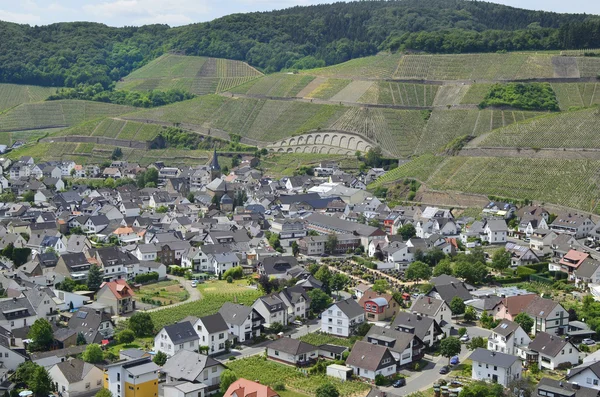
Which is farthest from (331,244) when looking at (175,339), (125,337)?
(175,339)

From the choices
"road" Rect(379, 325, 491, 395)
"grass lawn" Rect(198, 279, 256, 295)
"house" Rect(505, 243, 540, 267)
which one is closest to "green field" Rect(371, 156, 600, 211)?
"house" Rect(505, 243, 540, 267)

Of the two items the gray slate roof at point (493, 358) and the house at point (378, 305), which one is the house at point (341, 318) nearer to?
the house at point (378, 305)

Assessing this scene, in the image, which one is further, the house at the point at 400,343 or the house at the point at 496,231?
the house at the point at 496,231

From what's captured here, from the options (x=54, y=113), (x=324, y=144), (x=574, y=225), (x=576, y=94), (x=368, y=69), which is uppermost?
(x=368, y=69)

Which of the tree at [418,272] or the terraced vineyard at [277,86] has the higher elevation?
the terraced vineyard at [277,86]

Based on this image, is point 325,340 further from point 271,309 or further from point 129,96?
point 129,96

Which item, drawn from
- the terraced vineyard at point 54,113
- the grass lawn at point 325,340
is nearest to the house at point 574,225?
the grass lawn at point 325,340

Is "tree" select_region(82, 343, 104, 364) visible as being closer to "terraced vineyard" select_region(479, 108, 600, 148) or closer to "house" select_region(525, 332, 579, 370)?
"house" select_region(525, 332, 579, 370)
